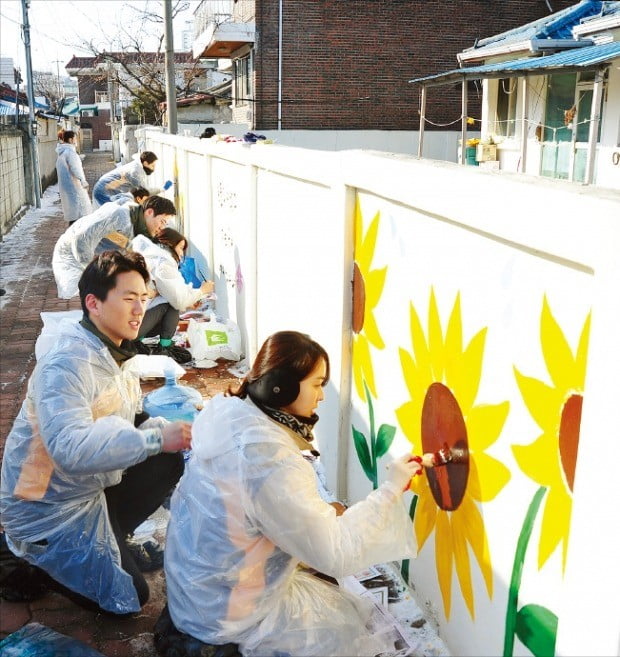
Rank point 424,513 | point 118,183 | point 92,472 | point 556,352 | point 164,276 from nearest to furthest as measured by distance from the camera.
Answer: point 556,352 → point 92,472 → point 424,513 → point 164,276 → point 118,183

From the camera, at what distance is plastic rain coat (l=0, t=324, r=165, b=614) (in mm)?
2855

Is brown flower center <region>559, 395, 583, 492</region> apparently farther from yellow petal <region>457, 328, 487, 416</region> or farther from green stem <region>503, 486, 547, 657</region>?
yellow petal <region>457, 328, 487, 416</region>

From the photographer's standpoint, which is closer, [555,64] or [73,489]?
[73,489]

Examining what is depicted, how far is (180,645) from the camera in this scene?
100 inches

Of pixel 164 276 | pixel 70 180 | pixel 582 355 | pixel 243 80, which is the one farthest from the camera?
pixel 243 80

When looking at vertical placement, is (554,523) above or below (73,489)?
above

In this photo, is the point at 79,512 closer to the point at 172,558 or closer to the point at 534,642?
the point at 172,558

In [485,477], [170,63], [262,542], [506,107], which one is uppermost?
[170,63]

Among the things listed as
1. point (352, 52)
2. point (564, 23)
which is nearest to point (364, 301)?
point (564, 23)

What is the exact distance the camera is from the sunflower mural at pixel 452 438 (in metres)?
2.38

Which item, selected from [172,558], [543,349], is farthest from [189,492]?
[543,349]

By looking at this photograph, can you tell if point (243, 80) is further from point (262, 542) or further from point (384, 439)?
point (262, 542)

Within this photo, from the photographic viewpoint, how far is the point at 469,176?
7.61 ft

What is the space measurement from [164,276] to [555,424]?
4.50m
